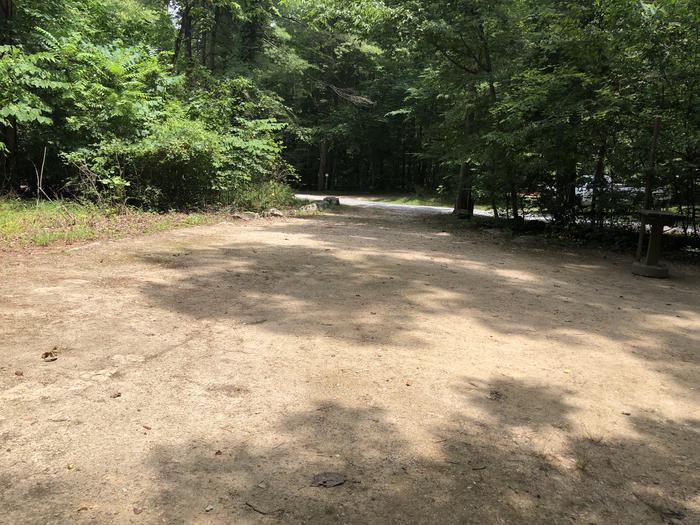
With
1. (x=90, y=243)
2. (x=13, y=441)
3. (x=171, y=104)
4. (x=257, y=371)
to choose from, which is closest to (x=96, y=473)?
(x=13, y=441)

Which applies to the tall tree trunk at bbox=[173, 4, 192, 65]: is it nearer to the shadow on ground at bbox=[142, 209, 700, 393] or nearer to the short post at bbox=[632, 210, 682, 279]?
the shadow on ground at bbox=[142, 209, 700, 393]

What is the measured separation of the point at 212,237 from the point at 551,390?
22.8 feet

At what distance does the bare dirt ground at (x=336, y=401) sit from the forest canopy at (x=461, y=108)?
432 centimetres

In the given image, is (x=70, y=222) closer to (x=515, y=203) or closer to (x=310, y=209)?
(x=310, y=209)

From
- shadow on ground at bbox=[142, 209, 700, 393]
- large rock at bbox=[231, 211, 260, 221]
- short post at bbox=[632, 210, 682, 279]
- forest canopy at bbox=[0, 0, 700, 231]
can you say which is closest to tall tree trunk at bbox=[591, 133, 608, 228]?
forest canopy at bbox=[0, 0, 700, 231]

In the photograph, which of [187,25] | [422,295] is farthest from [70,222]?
[187,25]

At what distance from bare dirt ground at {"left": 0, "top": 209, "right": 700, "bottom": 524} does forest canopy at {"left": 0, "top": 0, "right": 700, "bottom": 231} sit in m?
4.32

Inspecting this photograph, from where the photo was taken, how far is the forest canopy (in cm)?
860

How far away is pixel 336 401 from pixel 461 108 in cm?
1205

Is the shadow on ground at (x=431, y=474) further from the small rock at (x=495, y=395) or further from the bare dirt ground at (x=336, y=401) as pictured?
the small rock at (x=495, y=395)

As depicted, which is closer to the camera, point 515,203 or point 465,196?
point 515,203

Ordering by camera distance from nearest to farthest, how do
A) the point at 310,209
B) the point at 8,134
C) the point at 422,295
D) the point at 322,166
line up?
the point at 422,295 < the point at 8,134 < the point at 310,209 < the point at 322,166

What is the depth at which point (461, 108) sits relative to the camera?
44.6 ft

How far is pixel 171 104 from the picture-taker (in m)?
13.0
